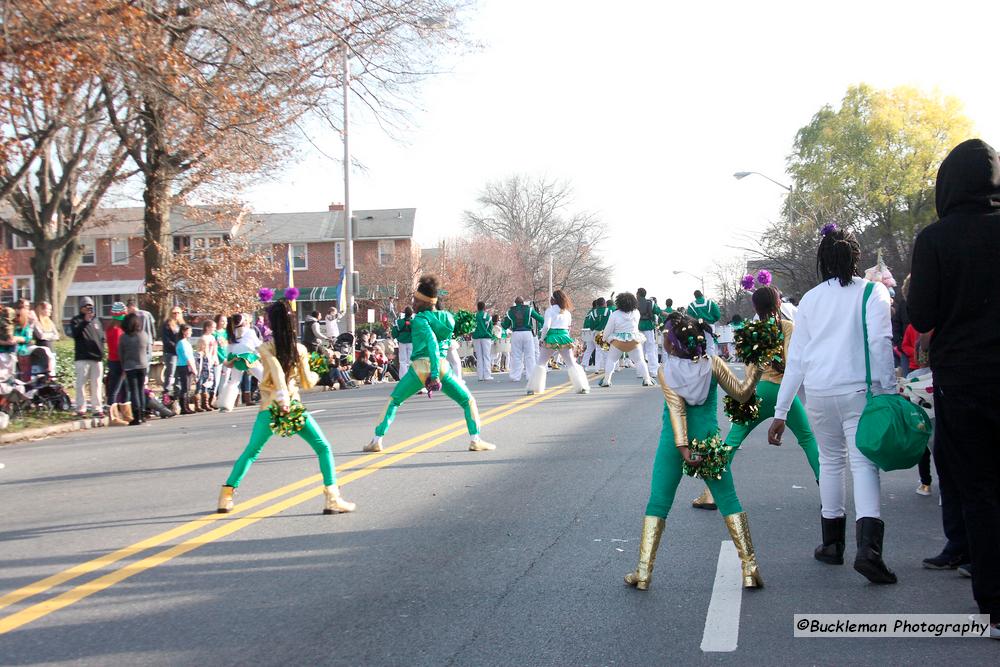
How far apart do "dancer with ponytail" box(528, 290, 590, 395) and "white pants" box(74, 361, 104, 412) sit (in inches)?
311

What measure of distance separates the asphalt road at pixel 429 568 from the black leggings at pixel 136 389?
225 inches

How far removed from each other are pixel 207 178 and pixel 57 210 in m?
6.37

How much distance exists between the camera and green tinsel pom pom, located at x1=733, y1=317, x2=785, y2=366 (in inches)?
255

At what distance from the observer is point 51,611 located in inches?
211

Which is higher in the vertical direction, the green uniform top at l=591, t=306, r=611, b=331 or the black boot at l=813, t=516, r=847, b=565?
the green uniform top at l=591, t=306, r=611, b=331

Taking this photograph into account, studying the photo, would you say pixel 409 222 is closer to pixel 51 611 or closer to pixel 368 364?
pixel 368 364

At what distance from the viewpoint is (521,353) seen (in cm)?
2433

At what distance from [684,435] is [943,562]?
5.97 feet

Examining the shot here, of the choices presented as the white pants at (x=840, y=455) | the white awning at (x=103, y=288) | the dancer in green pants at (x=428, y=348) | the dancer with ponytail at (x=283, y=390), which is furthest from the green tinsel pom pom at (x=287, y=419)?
the white awning at (x=103, y=288)

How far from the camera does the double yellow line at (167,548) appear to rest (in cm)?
552

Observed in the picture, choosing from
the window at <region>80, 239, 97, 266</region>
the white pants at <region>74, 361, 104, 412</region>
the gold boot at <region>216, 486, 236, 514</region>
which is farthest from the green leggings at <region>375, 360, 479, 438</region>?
the window at <region>80, 239, 97, 266</region>

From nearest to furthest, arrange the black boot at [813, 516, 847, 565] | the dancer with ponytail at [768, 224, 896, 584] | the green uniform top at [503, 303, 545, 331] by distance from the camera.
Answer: the dancer with ponytail at [768, 224, 896, 584], the black boot at [813, 516, 847, 565], the green uniform top at [503, 303, 545, 331]

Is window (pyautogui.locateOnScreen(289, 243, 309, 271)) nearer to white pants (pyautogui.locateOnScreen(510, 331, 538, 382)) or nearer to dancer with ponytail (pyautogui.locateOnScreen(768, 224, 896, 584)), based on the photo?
white pants (pyautogui.locateOnScreen(510, 331, 538, 382))

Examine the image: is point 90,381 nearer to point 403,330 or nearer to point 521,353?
point 403,330
